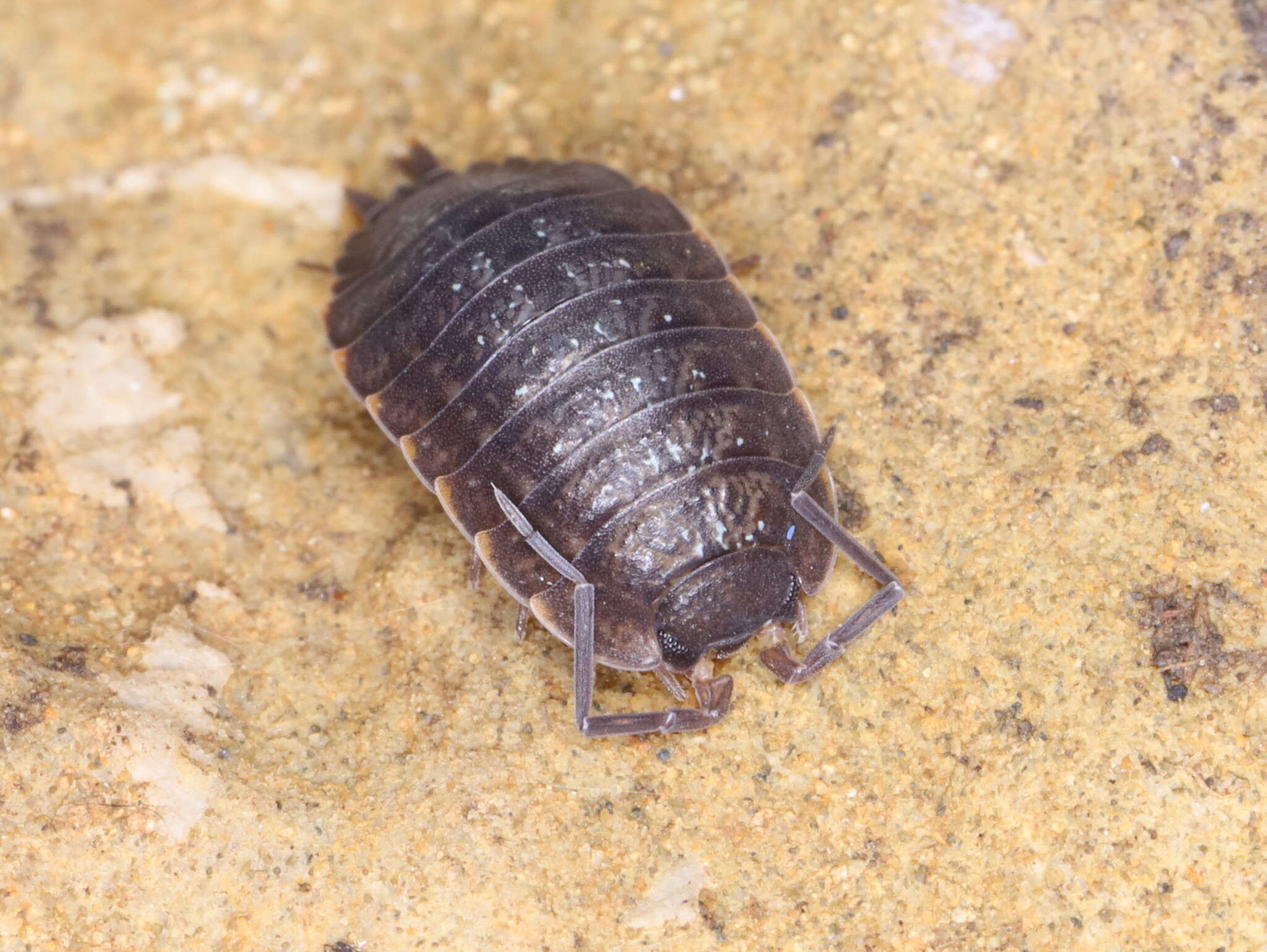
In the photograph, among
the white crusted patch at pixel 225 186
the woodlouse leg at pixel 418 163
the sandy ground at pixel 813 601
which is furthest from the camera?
the white crusted patch at pixel 225 186

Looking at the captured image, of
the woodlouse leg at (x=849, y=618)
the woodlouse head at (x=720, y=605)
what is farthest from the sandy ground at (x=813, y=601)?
the woodlouse head at (x=720, y=605)

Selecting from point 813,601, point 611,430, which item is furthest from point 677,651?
point 611,430

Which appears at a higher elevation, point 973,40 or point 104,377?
point 973,40

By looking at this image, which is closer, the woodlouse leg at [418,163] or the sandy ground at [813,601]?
the sandy ground at [813,601]

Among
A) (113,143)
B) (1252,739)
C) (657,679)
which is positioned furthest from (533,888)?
(113,143)

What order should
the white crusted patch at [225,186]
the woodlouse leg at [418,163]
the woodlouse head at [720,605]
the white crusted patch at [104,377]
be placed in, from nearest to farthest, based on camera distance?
the woodlouse head at [720,605] < the white crusted patch at [104,377] < the woodlouse leg at [418,163] < the white crusted patch at [225,186]

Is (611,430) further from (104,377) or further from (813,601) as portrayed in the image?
(104,377)

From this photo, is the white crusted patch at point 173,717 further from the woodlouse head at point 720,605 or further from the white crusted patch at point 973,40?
the white crusted patch at point 973,40
